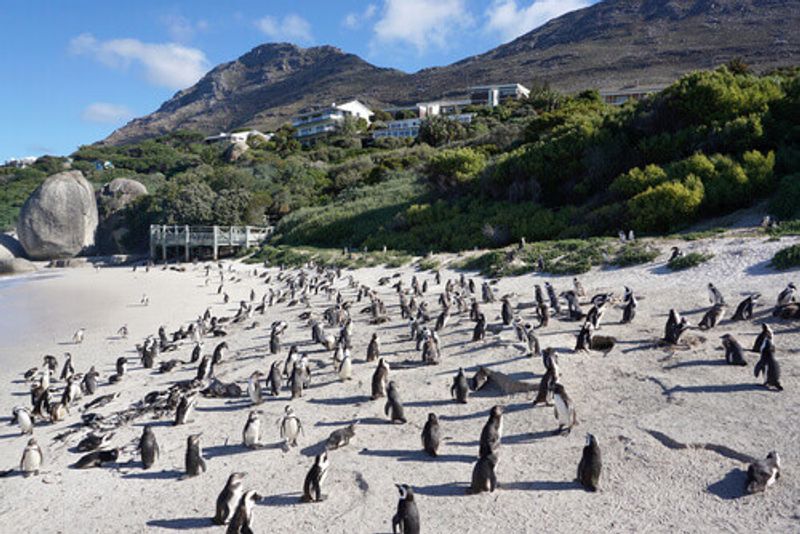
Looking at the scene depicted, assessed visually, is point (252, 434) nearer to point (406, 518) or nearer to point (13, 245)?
point (406, 518)

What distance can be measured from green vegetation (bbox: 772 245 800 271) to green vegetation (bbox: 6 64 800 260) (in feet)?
11.1

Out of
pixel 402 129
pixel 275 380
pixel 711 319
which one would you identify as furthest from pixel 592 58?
pixel 275 380

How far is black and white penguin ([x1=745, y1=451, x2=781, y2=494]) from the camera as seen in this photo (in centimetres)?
488

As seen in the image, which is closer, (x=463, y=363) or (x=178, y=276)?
(x=463, y=363)

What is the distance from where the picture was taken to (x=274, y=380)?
340 inches

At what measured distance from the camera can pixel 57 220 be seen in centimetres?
4541

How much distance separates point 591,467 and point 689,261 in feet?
32.3

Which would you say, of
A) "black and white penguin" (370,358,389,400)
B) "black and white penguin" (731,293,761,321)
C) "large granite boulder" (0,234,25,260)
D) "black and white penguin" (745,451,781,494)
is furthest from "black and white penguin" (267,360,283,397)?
"large granite boulder" (0,234,25,260)

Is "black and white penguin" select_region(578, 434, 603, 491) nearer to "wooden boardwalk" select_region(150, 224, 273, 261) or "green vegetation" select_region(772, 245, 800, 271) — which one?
"green vegetation" select_region(772, 245, 800, 271)

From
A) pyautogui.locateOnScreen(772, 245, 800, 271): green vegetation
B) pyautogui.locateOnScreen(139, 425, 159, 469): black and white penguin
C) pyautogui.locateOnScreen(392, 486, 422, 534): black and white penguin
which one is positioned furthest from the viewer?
pyautogui.locateOnScreen(772, 245, 800, 271): green vegetation

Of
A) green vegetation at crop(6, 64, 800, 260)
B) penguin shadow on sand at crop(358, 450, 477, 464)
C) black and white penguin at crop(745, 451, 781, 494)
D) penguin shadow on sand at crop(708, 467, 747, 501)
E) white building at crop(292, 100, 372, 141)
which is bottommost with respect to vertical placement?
penguin shadow on sand at crop(358, 450, 477, 464)

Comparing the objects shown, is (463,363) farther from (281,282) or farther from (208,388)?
(281,282)

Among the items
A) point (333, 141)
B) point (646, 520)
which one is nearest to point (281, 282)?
point (646, 520)

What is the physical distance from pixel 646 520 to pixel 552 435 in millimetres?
1697
